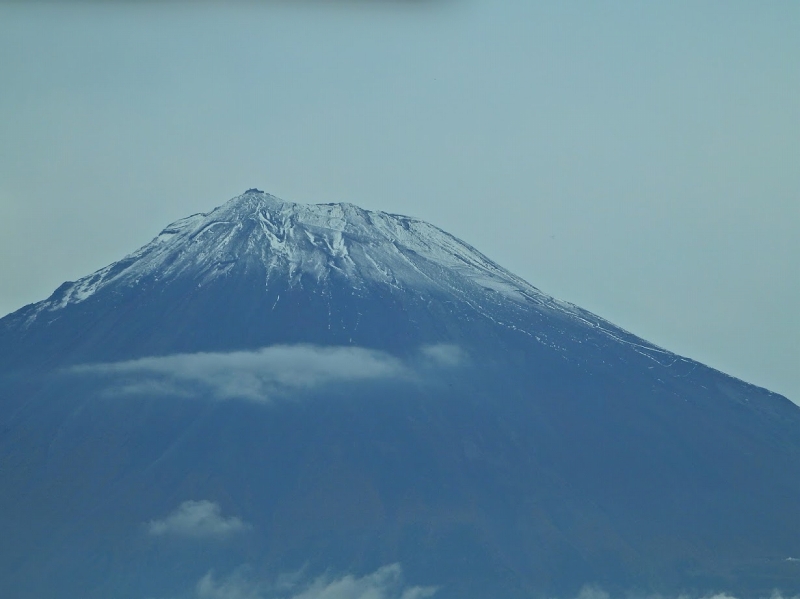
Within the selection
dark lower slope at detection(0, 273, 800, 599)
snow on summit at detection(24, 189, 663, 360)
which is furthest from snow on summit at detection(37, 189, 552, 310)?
dark lower slope at detection(0, 273, 800, 599)

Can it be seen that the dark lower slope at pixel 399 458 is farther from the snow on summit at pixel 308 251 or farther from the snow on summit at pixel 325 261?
the snow on summit at pixel 308 251

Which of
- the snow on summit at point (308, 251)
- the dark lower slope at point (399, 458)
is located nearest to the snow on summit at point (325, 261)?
the snow on summit at point (308, 251)

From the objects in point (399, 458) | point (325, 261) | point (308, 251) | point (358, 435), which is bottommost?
point (399, 458)

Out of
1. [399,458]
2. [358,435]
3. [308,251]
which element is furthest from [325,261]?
[399,458]

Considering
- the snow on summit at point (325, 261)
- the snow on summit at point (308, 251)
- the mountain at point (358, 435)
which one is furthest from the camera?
the snow on summit at point (308, 251)

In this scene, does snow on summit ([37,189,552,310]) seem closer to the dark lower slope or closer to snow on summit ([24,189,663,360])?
snow on summit ([24,189,663,360])

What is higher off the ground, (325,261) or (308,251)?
(308,251)

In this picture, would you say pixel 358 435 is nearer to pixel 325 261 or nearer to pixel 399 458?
pixel 399 458

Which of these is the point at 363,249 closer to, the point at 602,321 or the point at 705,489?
the point at 602,321
